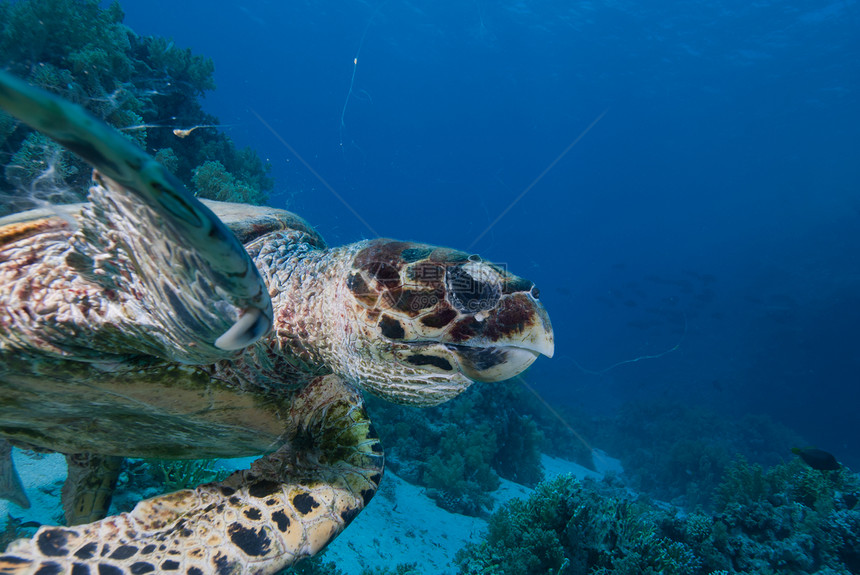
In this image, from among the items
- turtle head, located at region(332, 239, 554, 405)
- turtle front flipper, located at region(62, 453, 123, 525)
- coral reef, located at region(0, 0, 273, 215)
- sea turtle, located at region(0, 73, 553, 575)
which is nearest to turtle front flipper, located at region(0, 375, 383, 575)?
sea turtle, located at region(0, 73, 553, 575)

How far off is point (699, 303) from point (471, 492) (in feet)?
173

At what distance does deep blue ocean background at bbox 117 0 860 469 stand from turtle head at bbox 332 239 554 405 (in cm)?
1200

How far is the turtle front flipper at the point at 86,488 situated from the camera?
2.56 meters

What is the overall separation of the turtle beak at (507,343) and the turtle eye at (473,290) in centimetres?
4

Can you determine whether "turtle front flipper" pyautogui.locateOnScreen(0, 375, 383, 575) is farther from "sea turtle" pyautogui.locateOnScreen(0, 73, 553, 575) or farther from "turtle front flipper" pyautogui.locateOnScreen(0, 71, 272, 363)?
"turtle front flipper" pyautogui.locateOnScreen(0, 71, 272, 363)

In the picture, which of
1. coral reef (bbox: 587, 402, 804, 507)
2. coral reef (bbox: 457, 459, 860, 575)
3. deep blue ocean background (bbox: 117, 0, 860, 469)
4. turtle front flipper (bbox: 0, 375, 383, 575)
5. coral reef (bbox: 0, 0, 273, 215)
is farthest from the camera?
deep blue ocean background (bbox: 117, 0, 860, 469)

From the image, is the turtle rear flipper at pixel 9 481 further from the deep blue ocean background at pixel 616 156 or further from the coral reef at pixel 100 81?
the deep blue ocean background at pixel 616 156

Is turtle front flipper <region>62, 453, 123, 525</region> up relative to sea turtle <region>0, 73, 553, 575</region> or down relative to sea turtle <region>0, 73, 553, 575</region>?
down

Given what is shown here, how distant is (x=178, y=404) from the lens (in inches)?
69.7

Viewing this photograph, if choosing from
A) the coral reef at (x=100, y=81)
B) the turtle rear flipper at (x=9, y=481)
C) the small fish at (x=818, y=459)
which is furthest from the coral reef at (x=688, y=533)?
the coral reef at (x=100, y=81)

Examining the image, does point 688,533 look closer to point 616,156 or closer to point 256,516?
point 256,516

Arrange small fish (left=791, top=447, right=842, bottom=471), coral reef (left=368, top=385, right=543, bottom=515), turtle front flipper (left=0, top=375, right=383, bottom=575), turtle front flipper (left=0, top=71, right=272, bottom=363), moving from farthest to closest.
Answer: coral reef (left=368, top=385, right=543, bottom=515) → small fish (left=791, top=447, right=842, bottom=471) → turtle front flipper (left=0, top=375, right=383, bottom=575) → turtle front flipper (left=0, top=71, right=272, bottom=363)

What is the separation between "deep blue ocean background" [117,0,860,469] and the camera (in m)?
31.6

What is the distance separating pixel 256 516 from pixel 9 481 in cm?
228
